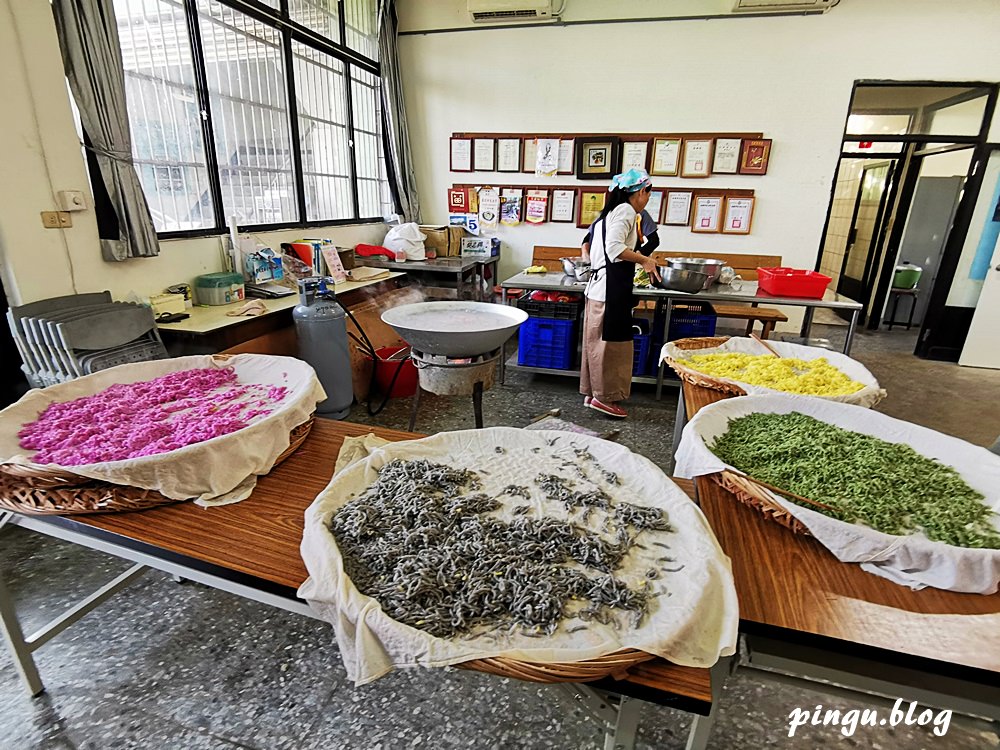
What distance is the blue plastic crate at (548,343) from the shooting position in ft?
13.0

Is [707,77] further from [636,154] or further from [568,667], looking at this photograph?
[568,667]

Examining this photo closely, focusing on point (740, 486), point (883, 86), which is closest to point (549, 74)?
point (883, 86)

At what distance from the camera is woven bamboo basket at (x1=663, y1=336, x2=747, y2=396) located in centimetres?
188

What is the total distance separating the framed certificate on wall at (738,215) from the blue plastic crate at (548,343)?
99.2 inches

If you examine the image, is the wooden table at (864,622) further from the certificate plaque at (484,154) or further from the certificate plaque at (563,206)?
the certificate plaque at (484,154)

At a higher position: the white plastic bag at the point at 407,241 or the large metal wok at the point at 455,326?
the white plastic bag at the point at 407,241

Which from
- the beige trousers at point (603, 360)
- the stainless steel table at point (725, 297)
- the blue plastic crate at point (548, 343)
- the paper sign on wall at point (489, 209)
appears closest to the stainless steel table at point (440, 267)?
the paper sign on wall at point (489, 209)

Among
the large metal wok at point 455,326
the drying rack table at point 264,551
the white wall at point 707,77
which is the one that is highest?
the white wall at point 707,77

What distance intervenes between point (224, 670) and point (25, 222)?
6.75 ft

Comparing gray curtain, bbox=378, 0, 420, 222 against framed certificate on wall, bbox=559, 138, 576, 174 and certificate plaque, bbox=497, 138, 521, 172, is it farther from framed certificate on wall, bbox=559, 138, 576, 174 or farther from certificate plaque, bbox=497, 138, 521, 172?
framed certificate on wall, bbox=559, 138, 576, 174

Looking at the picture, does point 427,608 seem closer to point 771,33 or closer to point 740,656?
point 740,656

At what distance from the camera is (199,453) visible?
1162 millimetres

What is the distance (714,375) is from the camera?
79.0 inches

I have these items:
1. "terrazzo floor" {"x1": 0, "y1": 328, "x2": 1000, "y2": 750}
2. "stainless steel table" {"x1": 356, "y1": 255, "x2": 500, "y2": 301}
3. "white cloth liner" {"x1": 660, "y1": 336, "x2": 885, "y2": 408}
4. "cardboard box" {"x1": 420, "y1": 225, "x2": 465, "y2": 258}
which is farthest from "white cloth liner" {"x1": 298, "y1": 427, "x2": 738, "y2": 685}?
"cardboard box" {"x1": 420, "y1": 225, "x2": 465, "y2": 258}
